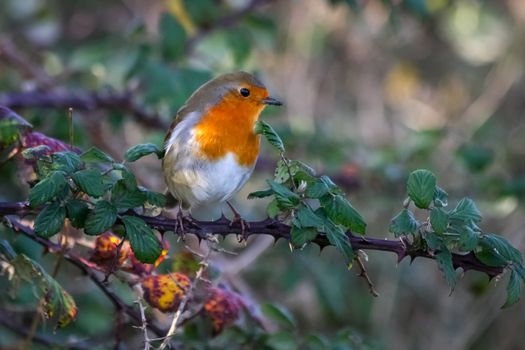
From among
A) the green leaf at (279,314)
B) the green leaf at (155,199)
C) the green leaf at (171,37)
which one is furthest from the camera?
the green leaf at (171,37)

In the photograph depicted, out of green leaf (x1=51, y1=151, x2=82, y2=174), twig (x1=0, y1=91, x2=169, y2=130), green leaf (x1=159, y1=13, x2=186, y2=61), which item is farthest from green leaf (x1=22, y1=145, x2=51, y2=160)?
green leaf (x1=159, y1=13, x2=186, y2=61)

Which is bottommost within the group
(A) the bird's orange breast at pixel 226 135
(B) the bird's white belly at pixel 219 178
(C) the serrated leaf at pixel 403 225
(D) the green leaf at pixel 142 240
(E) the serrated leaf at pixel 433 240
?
(B) the bird's white belly at pixel 219 178

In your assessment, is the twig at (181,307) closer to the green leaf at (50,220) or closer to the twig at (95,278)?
the twig at (95,278)

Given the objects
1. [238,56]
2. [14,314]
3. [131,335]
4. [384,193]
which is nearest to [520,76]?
[384,193]

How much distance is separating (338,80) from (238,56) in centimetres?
246

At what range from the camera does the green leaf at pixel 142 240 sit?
80.7 inches

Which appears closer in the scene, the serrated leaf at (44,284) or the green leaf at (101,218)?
the green leaf at (101,218)

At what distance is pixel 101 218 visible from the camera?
6.60 feet

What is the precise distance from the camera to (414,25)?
21.7 feet

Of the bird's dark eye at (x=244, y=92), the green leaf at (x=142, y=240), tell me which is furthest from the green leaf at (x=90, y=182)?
the bird's dark eye at (x=244, y=92)

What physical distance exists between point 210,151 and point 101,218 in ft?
2.71

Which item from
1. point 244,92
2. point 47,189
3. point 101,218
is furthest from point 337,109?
point 47,189

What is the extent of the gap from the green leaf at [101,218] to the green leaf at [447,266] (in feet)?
2.46

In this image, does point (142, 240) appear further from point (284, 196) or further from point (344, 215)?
point (344, 215)
